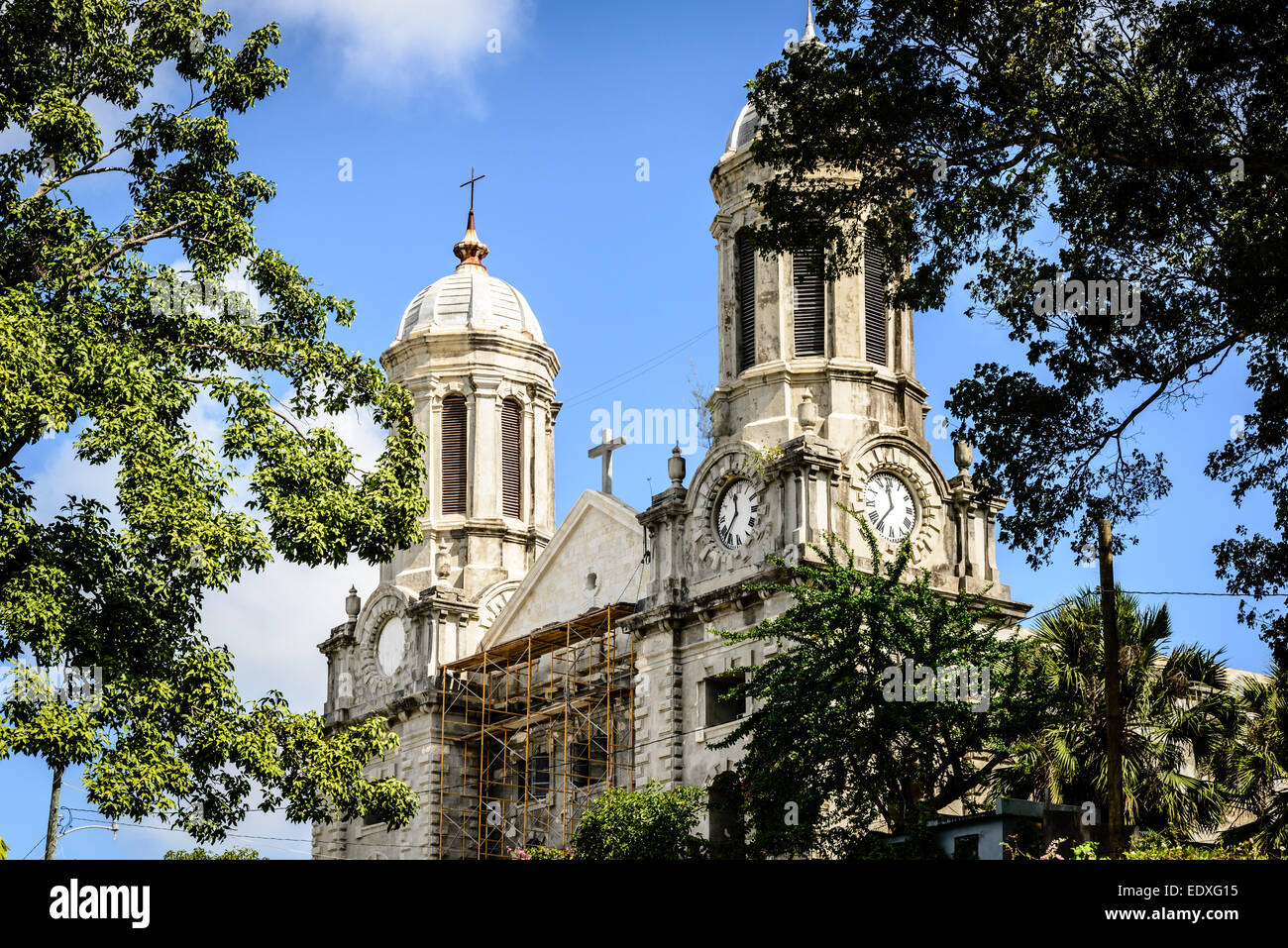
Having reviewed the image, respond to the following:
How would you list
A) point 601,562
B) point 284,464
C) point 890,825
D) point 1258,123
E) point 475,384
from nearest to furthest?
1. point 1258,123
2. point 284,464
3. point 890,825
4. point 601,562
5. point 475,384

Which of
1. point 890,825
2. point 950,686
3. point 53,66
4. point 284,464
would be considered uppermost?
point 53,66

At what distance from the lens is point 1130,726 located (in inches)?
1233

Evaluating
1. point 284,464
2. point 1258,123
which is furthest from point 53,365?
point 1258,123

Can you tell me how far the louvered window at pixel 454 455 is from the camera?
51.0 meters

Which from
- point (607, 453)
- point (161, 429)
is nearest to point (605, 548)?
point (607, 453)

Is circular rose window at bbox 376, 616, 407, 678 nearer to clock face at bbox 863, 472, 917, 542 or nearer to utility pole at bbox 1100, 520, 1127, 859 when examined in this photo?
clock face at bbox 863, 472, 917, 542

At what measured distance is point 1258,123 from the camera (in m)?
21.0

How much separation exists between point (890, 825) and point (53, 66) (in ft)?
58.2

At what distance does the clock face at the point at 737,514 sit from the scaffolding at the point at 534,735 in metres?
3.58

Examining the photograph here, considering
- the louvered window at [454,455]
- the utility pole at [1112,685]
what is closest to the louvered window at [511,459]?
the louvered window at [454,455]

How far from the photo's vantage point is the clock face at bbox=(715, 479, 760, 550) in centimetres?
3797

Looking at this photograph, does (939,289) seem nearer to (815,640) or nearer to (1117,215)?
(1117,215)

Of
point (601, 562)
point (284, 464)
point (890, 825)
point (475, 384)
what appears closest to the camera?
point (284, 464)

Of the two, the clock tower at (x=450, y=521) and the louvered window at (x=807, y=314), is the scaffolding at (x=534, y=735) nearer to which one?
the clock tower at (x=450, y=521)
